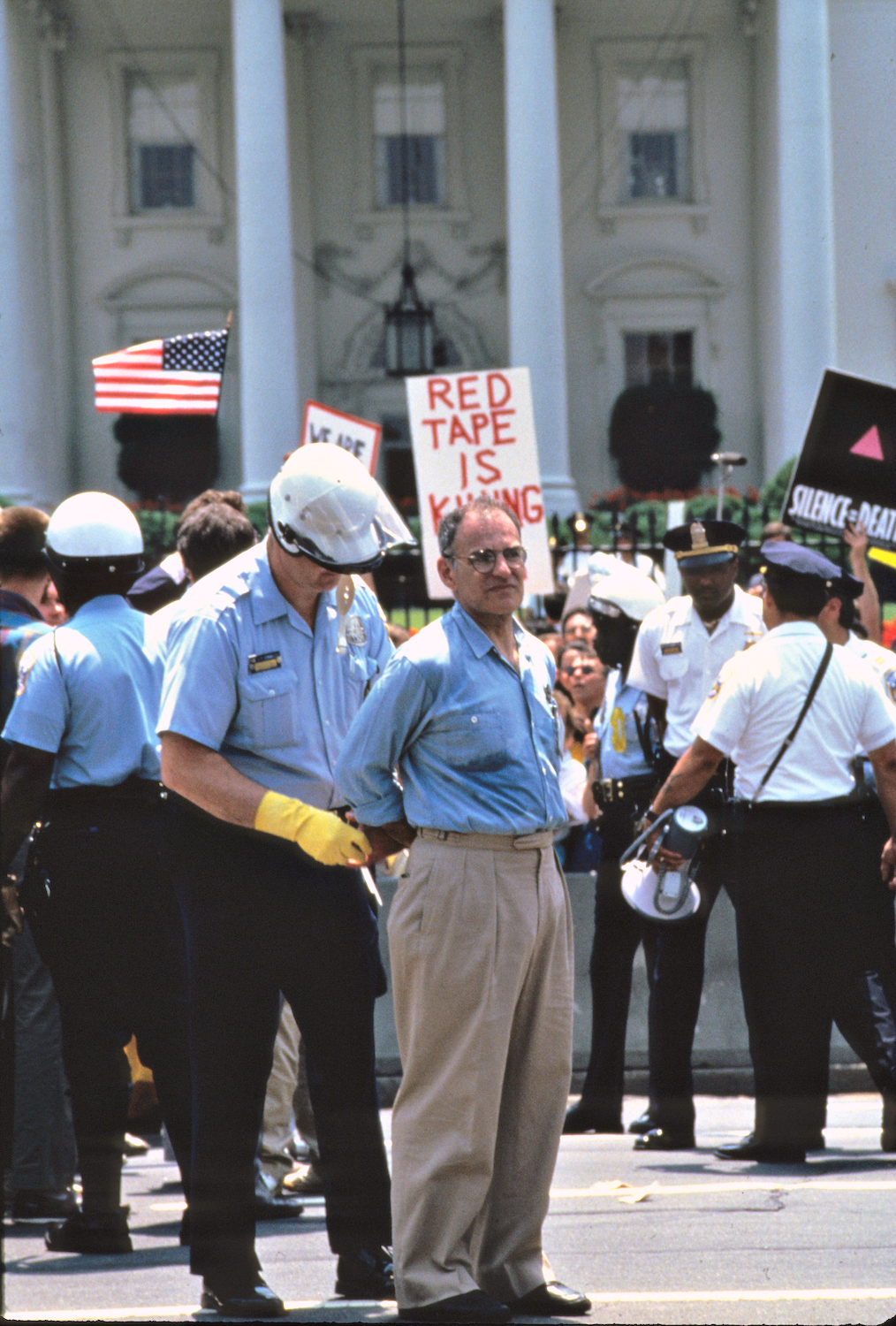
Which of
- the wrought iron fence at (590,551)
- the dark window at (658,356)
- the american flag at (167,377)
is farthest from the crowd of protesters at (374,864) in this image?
the dark window at (658,356)

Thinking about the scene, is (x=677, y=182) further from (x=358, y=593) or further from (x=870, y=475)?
(x=358, y=593)

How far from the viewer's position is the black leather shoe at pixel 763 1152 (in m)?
6.30

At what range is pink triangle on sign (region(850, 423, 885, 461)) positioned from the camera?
914cm

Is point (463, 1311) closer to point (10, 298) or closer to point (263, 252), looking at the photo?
point (10, 298)

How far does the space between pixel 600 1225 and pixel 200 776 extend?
6.38ft

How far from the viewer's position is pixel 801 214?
2436 centimetres

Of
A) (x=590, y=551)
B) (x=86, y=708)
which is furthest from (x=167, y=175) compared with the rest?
(x=86, y=708)

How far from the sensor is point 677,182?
28234 millimetres

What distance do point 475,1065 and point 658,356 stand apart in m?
26.1

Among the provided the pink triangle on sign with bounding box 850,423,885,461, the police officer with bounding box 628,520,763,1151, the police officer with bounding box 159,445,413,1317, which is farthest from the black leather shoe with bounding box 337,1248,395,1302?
the pink triangle on sign with bounding box 850,423,885,461

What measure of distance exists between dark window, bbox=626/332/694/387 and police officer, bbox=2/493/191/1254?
976 inches

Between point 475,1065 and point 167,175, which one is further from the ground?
point 167,175

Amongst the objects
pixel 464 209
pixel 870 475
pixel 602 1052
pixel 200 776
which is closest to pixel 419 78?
pixel 464 209

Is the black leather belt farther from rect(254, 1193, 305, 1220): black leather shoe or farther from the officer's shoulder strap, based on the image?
Answer: the officer's shoulder strap
